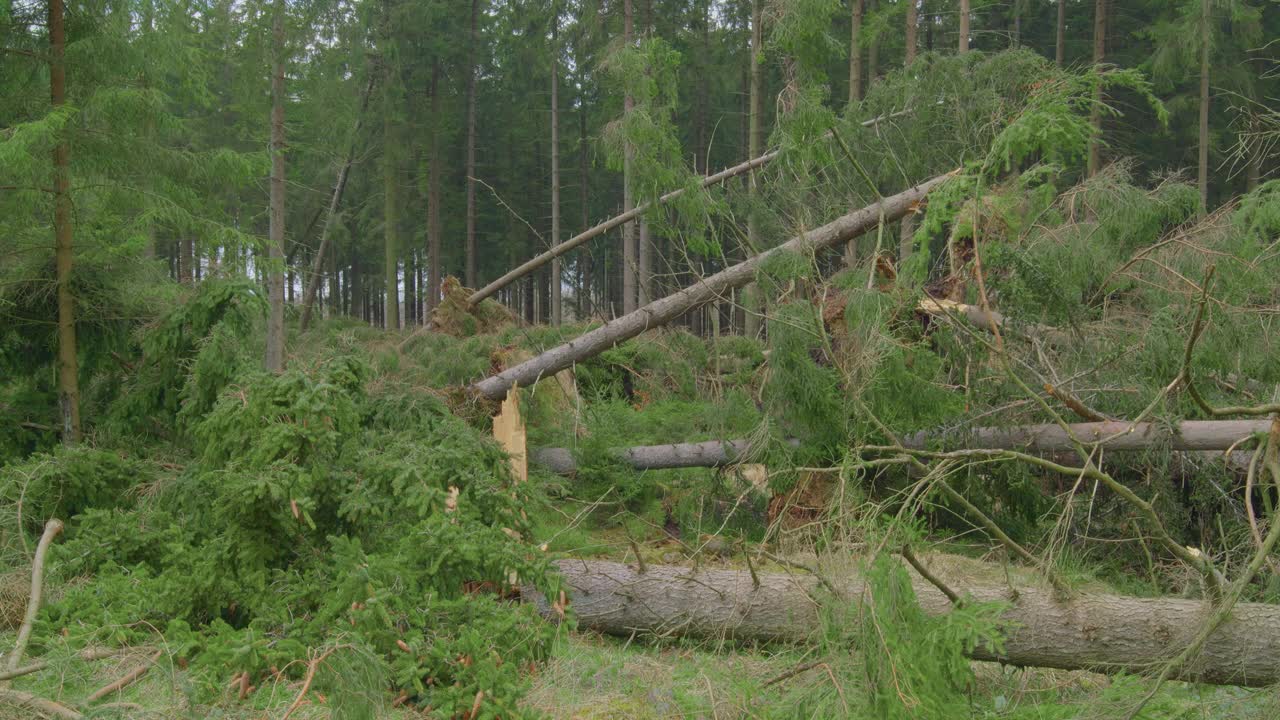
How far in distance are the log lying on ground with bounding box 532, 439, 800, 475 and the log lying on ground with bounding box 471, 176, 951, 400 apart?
2.56ft

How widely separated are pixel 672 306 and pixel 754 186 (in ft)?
3.96

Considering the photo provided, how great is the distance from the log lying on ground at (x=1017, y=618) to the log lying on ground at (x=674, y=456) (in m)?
1.80

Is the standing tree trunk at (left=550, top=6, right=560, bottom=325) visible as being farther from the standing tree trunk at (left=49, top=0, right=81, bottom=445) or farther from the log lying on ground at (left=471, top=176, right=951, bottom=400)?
the standing tree trunk at (left=49, top=0, right=81, bottom=445)

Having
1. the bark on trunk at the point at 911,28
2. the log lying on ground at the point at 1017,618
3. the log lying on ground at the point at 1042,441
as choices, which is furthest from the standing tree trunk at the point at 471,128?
the log lying on ground at the point at 1017,618

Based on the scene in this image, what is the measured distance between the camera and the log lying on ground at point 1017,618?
11.9ft

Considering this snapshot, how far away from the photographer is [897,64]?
17.6 meters

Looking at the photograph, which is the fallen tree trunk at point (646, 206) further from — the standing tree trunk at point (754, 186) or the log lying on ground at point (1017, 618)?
the log lying on ground at point (1017, 618)

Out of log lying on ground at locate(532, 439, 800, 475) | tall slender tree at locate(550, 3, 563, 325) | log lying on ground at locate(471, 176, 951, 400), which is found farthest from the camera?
tall slender tree at locate(550, 3, 563, 325)

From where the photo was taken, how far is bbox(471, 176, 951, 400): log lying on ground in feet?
24.7

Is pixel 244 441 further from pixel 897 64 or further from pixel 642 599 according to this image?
pixel 897 64

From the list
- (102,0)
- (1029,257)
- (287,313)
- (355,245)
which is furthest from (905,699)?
(355,245)

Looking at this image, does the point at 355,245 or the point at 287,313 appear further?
the point at 355,245

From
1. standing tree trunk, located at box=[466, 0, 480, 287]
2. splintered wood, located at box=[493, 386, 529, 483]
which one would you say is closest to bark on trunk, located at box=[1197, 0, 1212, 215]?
splintered wood, located at box=[493, 386, 529, 483]

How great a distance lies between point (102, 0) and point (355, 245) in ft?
70.5
